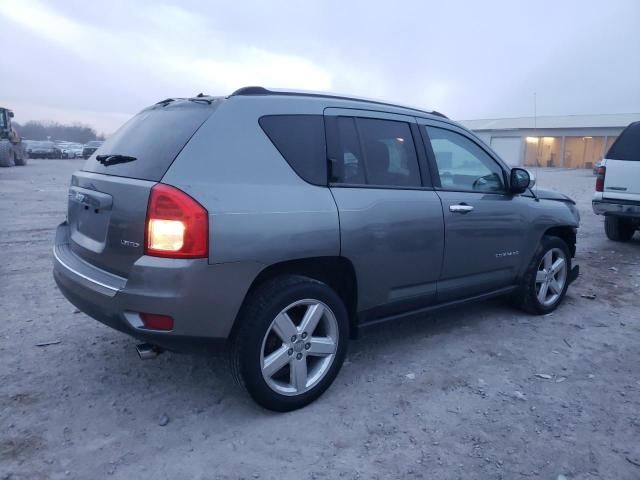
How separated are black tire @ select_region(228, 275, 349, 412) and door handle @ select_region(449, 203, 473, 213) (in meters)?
1.25

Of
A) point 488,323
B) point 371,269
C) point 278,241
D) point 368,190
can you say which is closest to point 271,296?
point 278,241

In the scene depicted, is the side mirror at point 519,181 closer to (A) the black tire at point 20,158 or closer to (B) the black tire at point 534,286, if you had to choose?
(B) the black tire at point 534,286

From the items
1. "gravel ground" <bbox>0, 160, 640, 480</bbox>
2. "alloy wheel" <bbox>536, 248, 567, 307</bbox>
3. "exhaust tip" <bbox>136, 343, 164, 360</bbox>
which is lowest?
"gravel ground" <bbox>0, 160, 640, 480</bbox>

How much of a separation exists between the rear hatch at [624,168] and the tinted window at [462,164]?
14.7 ft

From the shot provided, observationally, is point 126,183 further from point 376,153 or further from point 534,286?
point 534,286

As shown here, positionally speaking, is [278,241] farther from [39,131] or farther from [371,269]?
[39,131]

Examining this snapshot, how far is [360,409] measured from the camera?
296 cm

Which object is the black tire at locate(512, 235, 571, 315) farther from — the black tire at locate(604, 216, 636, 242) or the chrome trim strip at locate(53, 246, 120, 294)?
the black tire at locate(604, 216, 636, 242)

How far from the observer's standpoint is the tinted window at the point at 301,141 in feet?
9.39

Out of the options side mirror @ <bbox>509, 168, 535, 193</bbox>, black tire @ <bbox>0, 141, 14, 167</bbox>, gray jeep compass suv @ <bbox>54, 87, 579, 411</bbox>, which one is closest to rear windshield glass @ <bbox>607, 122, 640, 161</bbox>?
side mirror @ <bbox>509, 168, 535, 193</bbox>

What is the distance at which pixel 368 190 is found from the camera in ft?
10.4

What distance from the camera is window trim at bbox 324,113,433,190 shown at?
122 inches

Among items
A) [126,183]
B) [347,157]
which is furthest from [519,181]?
[126,183]

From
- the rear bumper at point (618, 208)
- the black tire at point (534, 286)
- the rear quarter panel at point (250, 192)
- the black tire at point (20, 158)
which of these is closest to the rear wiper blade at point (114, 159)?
the rear quarter panel at point (250, 192)
